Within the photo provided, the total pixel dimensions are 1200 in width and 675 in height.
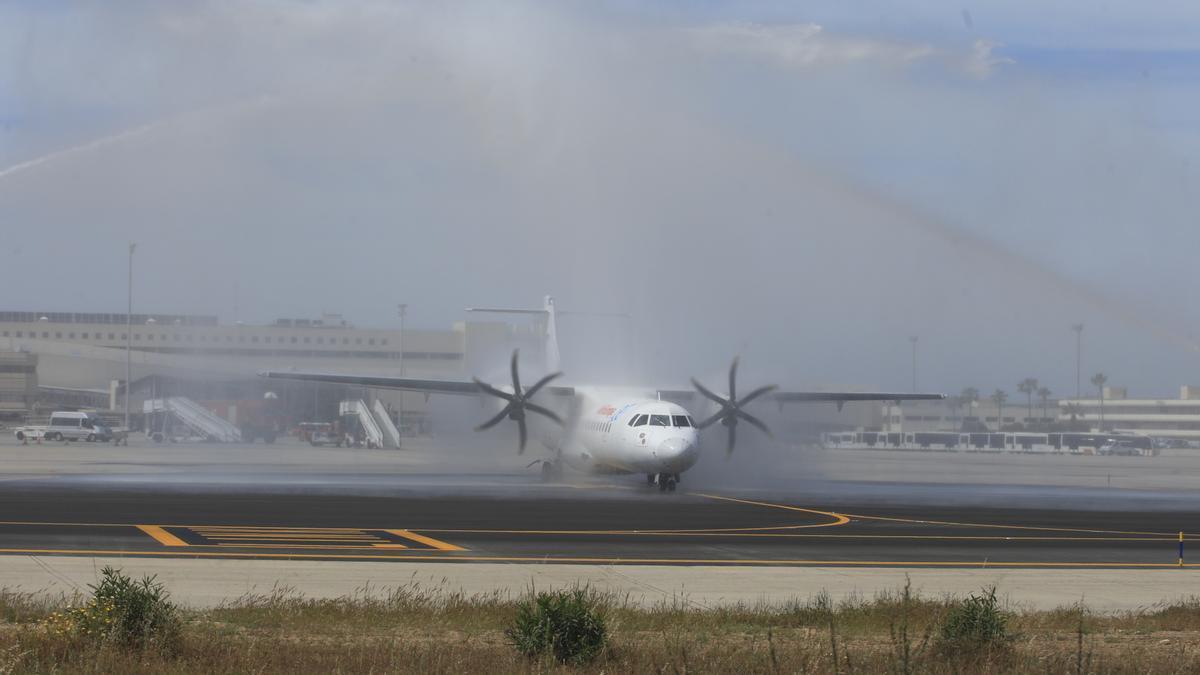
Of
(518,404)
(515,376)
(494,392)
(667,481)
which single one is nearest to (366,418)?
(494,392)

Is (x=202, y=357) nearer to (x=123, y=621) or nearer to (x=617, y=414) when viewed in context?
(x=617, y=414)

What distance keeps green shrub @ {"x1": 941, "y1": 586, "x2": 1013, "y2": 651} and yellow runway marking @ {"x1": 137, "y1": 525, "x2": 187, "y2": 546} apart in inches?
622

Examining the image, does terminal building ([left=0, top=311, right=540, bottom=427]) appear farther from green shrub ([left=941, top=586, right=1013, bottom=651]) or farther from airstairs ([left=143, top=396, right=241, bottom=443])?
green shrub ([left=941, top=586, right=1013, bottom=651])

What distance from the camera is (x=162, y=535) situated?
1045 inches

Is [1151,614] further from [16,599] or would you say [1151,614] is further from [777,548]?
[16,599]

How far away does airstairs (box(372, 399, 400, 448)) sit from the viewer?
314 feet

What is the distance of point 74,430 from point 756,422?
62485 mm

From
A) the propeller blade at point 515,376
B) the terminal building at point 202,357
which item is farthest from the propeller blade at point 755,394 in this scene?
the terminal building at point 202,357

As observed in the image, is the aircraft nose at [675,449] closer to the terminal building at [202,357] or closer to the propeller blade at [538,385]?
the propeller blade at [538,385]

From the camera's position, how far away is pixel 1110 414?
11175cm

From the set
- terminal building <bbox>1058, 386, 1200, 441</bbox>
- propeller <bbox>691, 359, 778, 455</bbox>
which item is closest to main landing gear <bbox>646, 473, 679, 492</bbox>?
propeller <bbox>691, 359, 778, 455</bbox>

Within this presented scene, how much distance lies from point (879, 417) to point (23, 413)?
73.2 metres

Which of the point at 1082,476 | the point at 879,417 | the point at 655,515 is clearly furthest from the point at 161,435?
the point at 655,515

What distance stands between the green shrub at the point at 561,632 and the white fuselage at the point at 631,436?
102 ft
